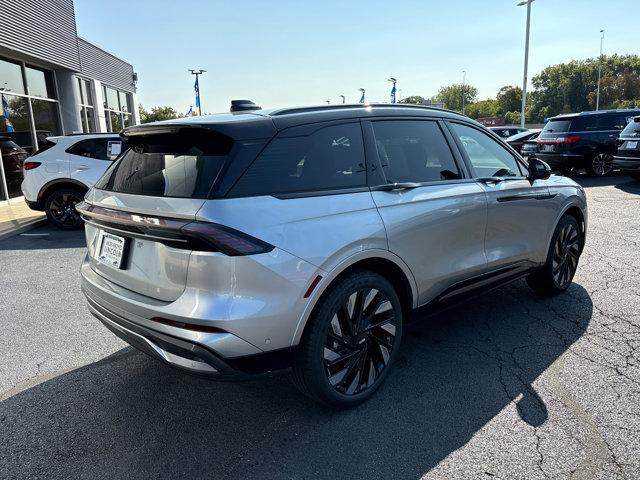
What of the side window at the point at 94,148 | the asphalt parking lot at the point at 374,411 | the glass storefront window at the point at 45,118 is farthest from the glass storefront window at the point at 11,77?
the asphalt parking lot at the point at 374,411

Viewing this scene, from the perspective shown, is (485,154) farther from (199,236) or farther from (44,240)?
(44,240)

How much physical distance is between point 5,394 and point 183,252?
1859mm

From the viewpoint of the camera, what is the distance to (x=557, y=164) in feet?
45.3

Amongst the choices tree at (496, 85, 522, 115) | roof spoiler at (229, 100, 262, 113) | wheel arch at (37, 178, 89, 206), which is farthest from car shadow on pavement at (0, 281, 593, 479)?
tree at (496, 85, 522, 115)

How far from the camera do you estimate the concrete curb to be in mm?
8266

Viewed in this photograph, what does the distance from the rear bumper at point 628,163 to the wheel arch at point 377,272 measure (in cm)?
1088

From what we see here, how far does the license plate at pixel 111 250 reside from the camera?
2668 millimetres

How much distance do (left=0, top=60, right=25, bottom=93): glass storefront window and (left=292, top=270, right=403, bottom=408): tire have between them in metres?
12.8

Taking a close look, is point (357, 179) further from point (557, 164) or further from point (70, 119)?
point (70, 119)

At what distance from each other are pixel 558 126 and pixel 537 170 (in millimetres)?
11294

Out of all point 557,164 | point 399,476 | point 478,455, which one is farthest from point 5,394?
point 557,164

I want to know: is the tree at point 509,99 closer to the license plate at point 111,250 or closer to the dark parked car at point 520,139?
the dark parked car at point 520,139

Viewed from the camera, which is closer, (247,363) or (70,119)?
(247,363)

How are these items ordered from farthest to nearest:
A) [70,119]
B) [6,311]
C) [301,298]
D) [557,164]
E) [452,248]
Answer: [70,119], [557,164], [6,311], [452,248], [301,298]
